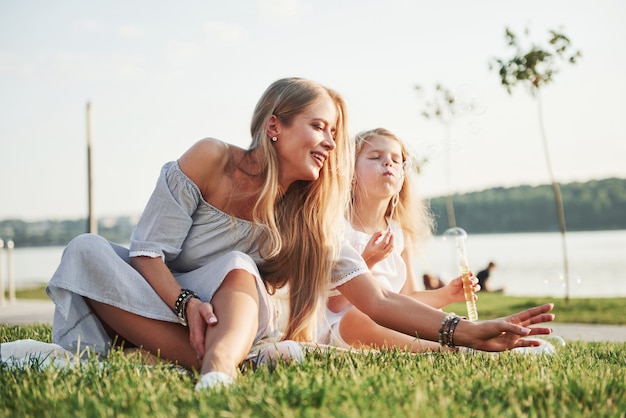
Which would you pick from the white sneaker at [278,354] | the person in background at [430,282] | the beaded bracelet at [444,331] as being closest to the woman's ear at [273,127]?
the white sneaker at [278,354]

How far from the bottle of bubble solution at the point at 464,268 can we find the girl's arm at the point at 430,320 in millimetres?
684

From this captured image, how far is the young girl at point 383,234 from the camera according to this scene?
396cm

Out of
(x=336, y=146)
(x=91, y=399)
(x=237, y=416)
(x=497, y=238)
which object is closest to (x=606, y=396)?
(x=237, y=416)

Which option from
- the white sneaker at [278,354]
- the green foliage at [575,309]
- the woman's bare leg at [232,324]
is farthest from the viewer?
the green foliage at [575,309]

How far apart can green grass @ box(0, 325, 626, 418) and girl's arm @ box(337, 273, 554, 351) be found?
0.65ft

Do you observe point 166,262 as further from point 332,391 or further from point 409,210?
point 409,210

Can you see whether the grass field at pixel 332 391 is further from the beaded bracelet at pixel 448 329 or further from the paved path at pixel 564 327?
the paved path at pixel 564 327

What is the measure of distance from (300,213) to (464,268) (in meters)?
1.02

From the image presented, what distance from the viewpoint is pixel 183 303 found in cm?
297

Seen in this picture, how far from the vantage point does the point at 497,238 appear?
57812 millimetres

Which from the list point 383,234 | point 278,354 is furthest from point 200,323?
point 383,234

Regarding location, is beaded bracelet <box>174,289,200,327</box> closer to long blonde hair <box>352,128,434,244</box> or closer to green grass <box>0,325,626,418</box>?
green grass <box>0,325,626,418</box>

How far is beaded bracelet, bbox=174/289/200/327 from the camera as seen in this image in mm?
2969

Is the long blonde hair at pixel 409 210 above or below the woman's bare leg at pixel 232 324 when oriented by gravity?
above
